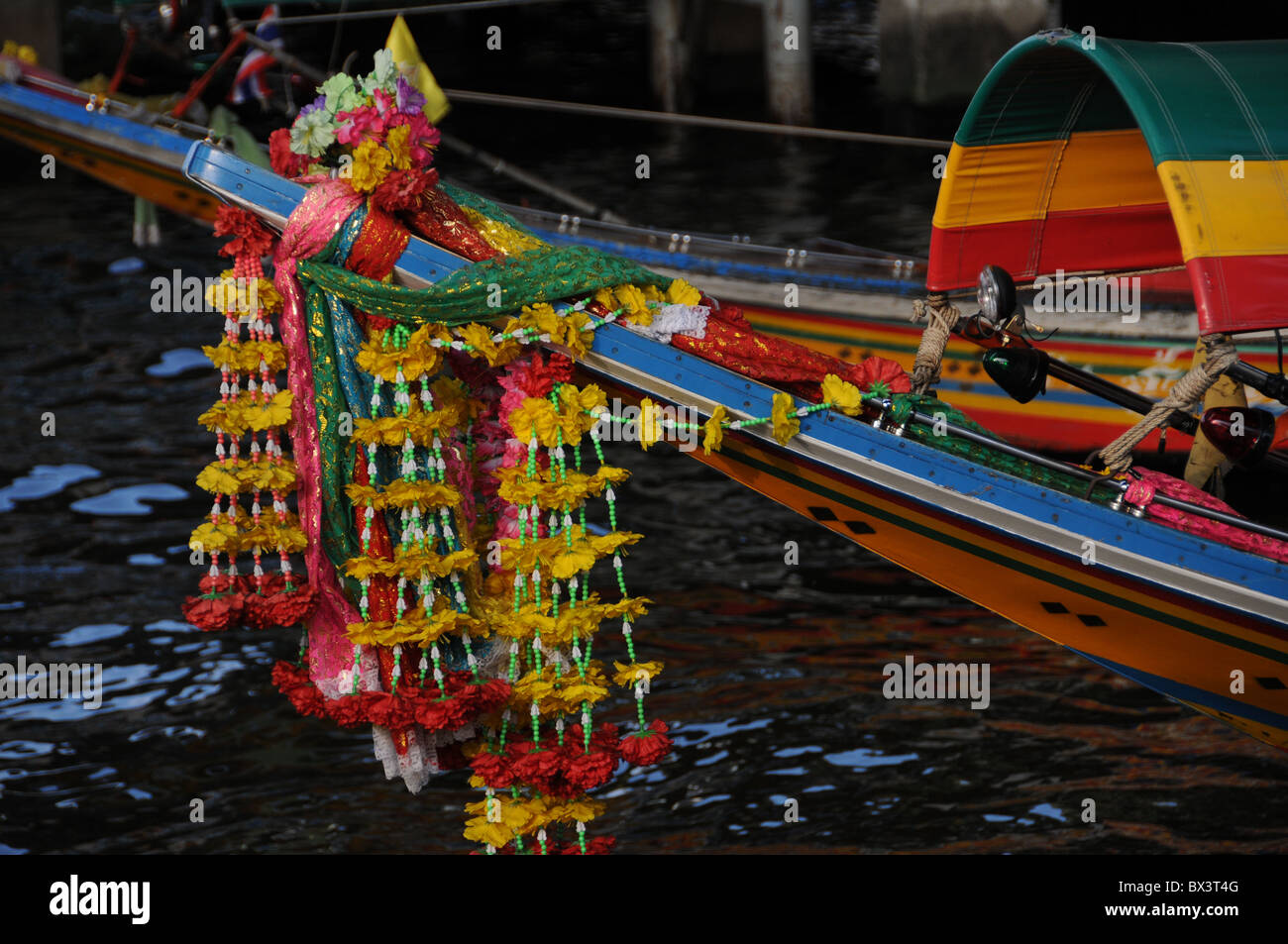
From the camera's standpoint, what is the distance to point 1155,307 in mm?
7707

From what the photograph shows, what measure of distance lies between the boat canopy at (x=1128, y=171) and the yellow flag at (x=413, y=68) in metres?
1.64

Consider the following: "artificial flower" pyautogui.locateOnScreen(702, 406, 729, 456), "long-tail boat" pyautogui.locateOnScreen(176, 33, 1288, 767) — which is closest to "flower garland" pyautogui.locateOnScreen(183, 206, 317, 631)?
"long-tail boat" pyautogui.locateOnScreen(176, 33, 1288, 767)

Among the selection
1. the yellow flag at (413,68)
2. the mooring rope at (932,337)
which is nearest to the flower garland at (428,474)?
the yellow flag at (413,68)

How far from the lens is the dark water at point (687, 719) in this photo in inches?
211

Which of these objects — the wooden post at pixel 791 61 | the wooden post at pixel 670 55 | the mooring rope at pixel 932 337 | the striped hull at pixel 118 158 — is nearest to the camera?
the mooring rope at pixel 932 337

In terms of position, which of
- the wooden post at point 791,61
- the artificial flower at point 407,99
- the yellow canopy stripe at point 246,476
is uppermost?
the wooden post at point 791,61

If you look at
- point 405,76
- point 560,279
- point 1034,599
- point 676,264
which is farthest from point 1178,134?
point 676,264

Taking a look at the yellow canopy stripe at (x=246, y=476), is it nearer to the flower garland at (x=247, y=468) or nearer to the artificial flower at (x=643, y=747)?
the flower garland at (x=247, y=468)

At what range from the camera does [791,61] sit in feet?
46.6

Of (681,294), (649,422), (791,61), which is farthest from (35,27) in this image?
(649,422)

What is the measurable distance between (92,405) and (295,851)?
16.2 ft

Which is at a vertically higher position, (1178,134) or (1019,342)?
(1178,134)

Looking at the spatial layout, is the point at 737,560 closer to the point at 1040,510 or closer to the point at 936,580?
the point at 936,580

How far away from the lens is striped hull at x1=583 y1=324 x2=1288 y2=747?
14.7 feet
